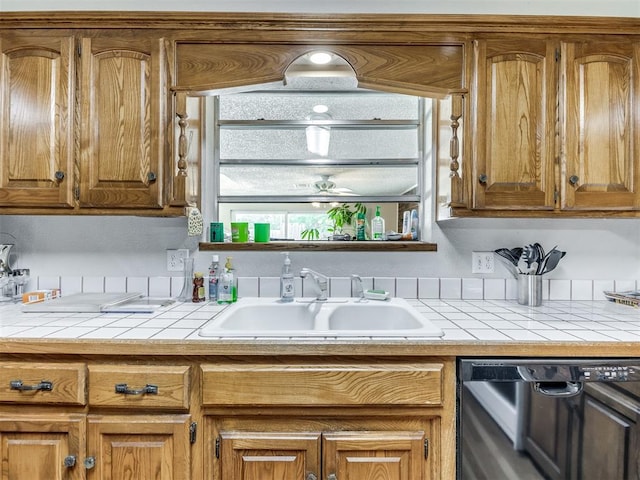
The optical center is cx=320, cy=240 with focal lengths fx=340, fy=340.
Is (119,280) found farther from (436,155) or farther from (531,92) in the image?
(531,92)

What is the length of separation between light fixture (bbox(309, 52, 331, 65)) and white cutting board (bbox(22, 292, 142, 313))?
4.49ft

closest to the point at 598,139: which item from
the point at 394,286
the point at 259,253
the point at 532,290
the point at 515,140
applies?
the point at 515,140

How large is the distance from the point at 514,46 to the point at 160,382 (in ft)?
6.15

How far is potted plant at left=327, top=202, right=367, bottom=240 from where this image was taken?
1900 millimetres

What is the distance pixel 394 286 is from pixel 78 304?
1.47m

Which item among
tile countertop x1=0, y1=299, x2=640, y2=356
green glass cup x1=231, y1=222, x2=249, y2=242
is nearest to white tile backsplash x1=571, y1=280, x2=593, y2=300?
tile countertop x1=0, y1=299, x2=640, y2=356

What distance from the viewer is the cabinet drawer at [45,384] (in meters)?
1.08

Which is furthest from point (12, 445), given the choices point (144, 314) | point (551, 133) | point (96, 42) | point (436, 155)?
point (551, 133)

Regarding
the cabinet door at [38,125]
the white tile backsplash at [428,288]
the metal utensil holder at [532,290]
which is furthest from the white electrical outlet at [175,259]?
the metal utensil holder at [532,290]

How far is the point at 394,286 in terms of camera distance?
1.78 meters

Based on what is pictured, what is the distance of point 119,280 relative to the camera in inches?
70.7

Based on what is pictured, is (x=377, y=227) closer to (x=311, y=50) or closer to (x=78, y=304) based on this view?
(x=311, y=50)

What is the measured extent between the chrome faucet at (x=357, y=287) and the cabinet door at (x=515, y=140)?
25.1 inches

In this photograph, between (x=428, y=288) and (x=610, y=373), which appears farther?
(x=428, y=288)
